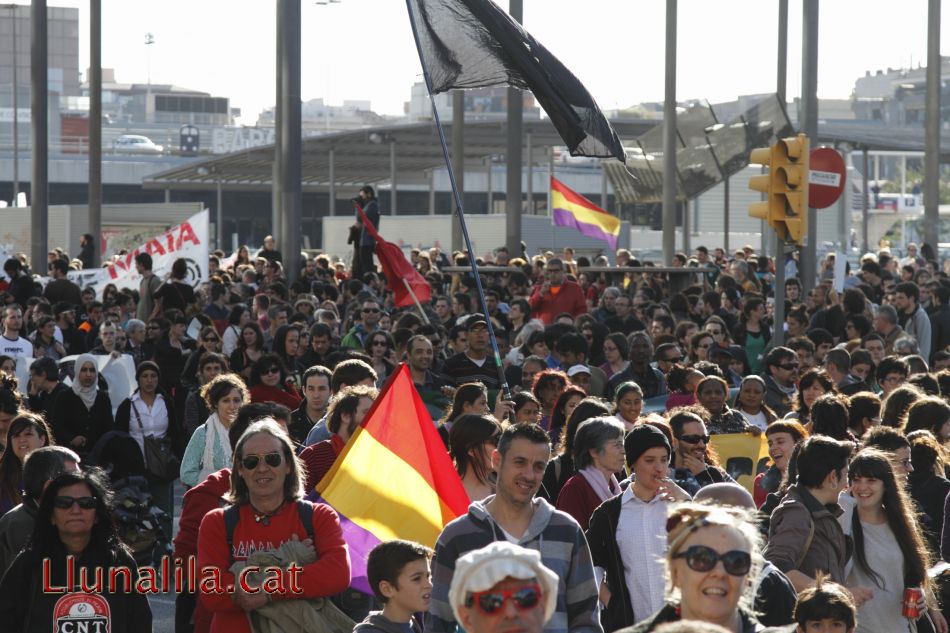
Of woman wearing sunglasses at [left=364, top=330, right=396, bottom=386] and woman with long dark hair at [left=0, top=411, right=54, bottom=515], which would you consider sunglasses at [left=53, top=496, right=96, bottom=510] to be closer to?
woman with long dark hair at [left=0, top=411, right=54, bottom=515]

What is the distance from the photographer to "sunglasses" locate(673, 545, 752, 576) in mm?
4422

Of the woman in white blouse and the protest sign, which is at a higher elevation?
the protest sign

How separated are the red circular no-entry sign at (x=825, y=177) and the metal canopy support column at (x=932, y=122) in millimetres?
16714

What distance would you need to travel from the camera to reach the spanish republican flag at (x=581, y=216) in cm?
3066

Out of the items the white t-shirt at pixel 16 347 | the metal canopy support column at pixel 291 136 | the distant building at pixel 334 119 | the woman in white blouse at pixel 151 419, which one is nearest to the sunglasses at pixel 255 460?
the woman in white blouse at pixel 151 419

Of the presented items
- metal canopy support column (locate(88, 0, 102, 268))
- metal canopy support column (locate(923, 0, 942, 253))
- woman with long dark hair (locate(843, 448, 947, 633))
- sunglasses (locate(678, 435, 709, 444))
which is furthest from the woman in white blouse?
metal canopy support column (locate(923, 0, 942, 253))

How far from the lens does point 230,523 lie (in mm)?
6355

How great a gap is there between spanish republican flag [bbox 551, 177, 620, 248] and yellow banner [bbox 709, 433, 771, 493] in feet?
64.3

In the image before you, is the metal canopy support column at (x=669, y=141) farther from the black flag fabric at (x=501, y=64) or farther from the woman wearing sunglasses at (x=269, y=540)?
the woman wearing sunglasses at (x=269, y=540)

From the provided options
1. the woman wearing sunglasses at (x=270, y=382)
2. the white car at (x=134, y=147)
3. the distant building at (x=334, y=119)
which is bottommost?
the woman wearing sunglasses at (x=270, y=382)

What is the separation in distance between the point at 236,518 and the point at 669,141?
2565 centimetres

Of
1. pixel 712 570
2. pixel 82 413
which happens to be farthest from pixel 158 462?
pixel 712 570

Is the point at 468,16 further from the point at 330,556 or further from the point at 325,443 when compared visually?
the point at 330,556

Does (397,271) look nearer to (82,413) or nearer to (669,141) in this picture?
(82,413)
